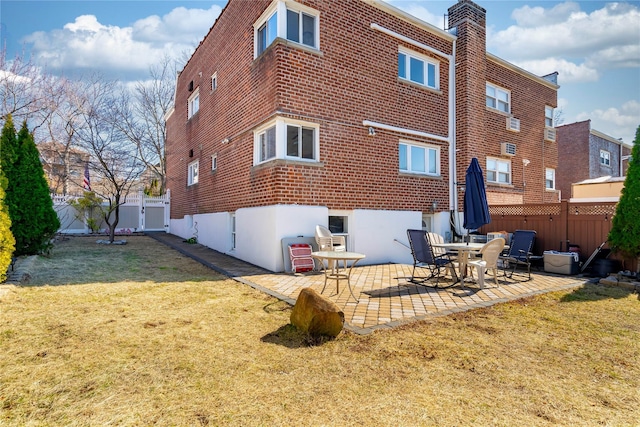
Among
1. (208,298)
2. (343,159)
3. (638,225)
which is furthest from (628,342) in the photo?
(343,159)

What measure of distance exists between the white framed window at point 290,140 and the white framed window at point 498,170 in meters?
8.69

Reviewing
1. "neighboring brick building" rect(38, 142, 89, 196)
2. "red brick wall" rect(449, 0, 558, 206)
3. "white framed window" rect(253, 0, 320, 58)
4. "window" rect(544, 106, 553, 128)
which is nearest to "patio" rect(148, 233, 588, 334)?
"red brick wall" rect(449, 0, 558, 206)

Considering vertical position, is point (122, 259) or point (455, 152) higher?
point (455, 152)

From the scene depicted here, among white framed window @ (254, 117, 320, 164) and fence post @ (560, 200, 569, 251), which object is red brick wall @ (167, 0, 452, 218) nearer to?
white framed window @ (254, 117, 320, 164)

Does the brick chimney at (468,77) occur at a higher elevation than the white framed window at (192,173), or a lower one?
higher

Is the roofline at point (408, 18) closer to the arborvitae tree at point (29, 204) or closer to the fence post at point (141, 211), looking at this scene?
the arborvitae tree at point (29, 204)

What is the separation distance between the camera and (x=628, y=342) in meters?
4.20

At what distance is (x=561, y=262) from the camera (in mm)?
9281

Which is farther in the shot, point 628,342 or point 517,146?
point 517,146

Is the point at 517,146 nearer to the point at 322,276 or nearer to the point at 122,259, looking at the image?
the point at 322,276

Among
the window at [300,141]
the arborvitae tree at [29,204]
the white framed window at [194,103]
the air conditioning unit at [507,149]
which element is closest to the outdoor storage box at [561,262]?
the air conditioning unit at [507,149]

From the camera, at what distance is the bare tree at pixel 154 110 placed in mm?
26578

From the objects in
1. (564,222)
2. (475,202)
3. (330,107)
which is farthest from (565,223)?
(330,107)

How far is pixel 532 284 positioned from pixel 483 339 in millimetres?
4373
